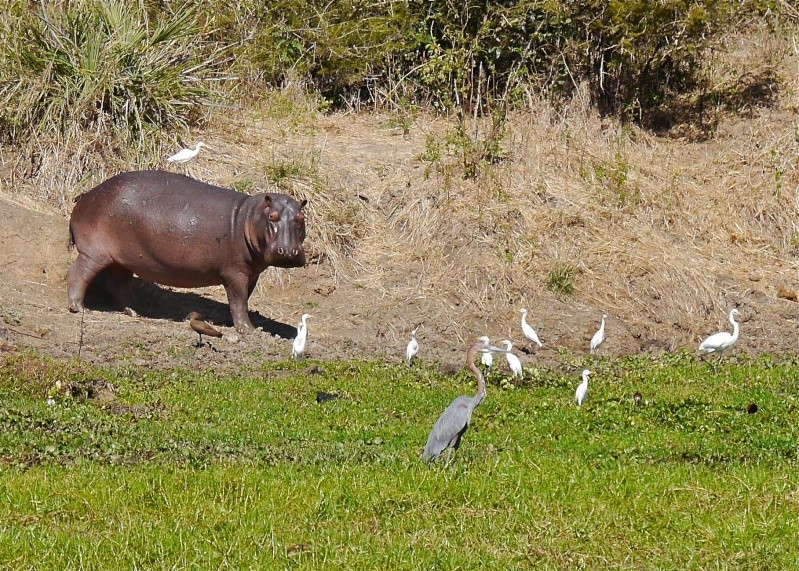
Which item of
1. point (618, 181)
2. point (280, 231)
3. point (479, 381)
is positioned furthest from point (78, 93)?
point (479, 381)

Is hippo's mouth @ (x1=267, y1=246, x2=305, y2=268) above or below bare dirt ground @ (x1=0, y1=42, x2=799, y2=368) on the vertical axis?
above

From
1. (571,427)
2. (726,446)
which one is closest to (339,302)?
(571,427)

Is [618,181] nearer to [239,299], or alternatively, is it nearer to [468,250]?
[468,250]

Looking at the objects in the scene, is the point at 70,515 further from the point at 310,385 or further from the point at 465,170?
the point at 465,170

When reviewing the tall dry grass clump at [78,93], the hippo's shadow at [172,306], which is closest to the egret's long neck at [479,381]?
the hippo's shadow at [172,306]

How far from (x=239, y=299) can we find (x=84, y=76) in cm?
475

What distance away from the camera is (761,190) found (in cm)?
1870

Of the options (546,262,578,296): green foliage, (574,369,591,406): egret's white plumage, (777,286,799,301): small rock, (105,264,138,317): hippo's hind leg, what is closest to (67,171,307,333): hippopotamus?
(105,264,138,317): hippo's hind leg

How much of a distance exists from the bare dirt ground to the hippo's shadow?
4 centimetres

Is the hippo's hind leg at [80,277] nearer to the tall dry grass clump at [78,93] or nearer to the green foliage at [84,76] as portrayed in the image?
the tall dry grass clump at [78,93]

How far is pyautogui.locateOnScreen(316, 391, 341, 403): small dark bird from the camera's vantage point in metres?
11.1

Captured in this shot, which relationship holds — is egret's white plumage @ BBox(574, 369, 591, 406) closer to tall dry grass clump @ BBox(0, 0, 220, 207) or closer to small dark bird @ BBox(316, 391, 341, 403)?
small dark bird @ BBox(316, 391, 341, 403)

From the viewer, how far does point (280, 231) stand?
1353cm

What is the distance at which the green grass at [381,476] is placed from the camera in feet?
21.7
